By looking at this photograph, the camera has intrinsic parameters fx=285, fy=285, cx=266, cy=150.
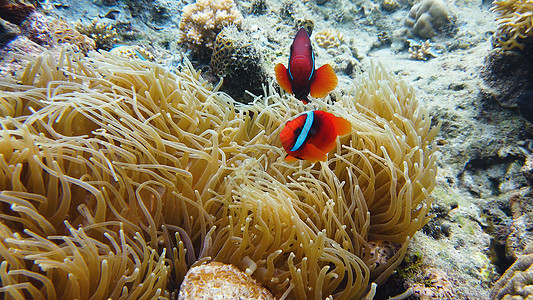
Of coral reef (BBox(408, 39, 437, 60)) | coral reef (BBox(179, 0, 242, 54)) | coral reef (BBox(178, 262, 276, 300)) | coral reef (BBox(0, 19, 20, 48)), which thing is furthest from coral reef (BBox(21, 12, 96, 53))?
coral reef (BBox(408, 39, 437, 60))

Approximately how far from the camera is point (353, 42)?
518 cm

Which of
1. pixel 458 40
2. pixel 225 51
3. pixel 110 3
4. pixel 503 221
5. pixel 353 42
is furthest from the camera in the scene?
pixel 353 42

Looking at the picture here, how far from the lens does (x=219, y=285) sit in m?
1.19

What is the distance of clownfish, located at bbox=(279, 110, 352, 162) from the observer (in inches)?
54.7

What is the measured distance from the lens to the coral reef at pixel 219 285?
116 cm

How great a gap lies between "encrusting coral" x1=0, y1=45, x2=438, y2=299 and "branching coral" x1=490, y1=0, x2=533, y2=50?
176 cm

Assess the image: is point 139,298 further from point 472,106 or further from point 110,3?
point 110,3

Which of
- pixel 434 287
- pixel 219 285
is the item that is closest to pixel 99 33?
pixel 219 285

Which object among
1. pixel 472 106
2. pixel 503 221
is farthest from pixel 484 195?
pixel 472 106

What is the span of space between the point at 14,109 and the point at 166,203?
1.06 m

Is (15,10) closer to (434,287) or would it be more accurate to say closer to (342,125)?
(342,125)

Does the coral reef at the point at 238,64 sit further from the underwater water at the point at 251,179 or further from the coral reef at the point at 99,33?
the coral reef at the point at 99,33

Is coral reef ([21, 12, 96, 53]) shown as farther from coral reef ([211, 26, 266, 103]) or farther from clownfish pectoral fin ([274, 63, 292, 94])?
clownfish pectoral fin ([274, 63, 292, 94])

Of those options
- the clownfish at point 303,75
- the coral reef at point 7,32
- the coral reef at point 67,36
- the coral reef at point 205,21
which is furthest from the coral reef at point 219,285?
the coral reef at point 205,21
